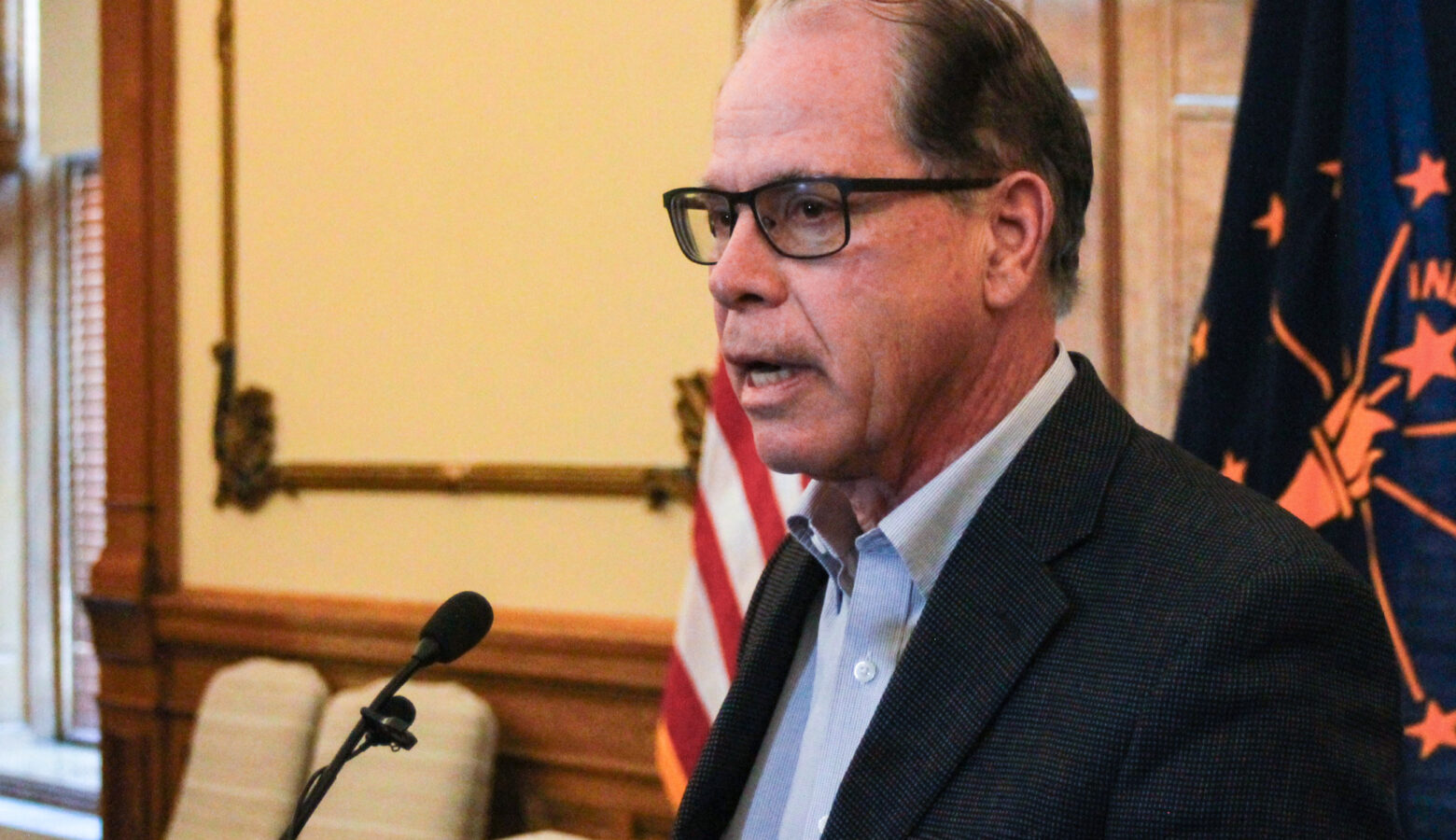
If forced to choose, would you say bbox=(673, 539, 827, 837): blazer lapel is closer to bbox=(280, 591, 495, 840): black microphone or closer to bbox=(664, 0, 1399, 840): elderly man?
bbox=(664, 0, 1399, 840): elderly man

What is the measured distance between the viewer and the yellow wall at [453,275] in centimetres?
316

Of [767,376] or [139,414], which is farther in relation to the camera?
[139,414]

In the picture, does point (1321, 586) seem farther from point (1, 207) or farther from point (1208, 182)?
point (1, 207)

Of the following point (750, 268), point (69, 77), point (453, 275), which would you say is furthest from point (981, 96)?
point (69, 77)

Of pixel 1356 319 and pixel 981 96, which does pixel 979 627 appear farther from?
pixel 1356 319

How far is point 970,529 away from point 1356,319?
1296 millimetres

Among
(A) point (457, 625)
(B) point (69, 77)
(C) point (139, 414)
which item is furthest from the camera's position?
(B) point (69, 77)

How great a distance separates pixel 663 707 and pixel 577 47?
1.69 metres

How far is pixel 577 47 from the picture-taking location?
3.28 m

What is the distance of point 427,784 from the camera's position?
297cm

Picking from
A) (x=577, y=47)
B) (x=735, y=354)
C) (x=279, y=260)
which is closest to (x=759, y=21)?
(x=735, y=354)

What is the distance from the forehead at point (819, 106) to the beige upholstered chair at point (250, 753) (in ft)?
8.71

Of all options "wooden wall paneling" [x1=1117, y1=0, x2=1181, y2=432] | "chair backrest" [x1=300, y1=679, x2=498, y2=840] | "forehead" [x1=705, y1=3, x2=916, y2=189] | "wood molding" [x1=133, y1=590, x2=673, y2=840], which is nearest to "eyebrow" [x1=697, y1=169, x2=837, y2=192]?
"forehead" [x1=705, y1=3, x2=916, y2=189]

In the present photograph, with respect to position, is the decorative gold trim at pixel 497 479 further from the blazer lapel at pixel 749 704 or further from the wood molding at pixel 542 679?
the blazer lapel at pixel 749 704
